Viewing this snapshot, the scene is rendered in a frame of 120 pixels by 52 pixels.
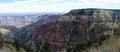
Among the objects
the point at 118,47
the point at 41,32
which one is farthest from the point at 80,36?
the point at 118,47

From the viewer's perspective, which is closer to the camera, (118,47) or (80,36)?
(118,47)

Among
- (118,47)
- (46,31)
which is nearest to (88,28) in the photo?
(46,31)

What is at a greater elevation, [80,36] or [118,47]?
[118,47]

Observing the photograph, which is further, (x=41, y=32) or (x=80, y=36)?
(x=41, y=32)

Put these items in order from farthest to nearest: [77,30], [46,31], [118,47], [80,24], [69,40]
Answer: [46,31] < [80,24] < [77,30] < [69,40] < [118,47]

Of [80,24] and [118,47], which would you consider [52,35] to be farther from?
[118,47]

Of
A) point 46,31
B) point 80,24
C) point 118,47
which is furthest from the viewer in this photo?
point 46,31

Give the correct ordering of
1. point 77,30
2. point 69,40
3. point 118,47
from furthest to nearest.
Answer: point 77,30 → point 69,40 → point 118,47

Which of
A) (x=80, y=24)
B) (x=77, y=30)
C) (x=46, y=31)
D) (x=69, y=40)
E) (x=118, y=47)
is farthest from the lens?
(x=46, y=31)

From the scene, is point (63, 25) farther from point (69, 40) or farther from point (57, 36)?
point (69, 40)
